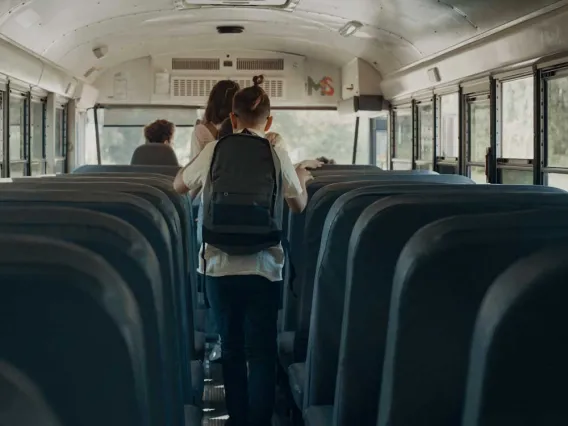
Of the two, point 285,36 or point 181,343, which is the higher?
point 285,36

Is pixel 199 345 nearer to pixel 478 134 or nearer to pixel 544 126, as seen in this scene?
pixel 544 126

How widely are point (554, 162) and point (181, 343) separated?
107 inches

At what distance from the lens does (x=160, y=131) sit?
20.8ft

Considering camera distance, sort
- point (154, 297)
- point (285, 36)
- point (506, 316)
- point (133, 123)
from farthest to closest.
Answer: point (133, 123) → point (285, 36) → point (154, 297) → point (506, 316)

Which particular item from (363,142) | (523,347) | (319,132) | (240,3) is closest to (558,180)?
(240,3)

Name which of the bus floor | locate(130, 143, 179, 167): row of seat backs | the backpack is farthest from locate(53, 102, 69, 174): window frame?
the backpack

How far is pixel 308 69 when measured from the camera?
875cm

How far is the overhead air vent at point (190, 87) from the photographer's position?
848 cm

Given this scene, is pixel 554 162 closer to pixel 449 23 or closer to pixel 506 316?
pixel 449 23

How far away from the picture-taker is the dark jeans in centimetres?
300

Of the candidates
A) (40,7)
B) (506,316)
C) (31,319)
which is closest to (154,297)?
(31,319)

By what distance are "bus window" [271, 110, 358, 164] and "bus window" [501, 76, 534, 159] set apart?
357 centimetres

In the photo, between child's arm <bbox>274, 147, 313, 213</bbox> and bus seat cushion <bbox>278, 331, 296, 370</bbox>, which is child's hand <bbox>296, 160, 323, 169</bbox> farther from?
bus seat cushion <bbox>278, 331, 296, 370</bbox>

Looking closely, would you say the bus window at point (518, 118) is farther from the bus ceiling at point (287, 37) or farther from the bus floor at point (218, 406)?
the bus floor at point (218, 406)
